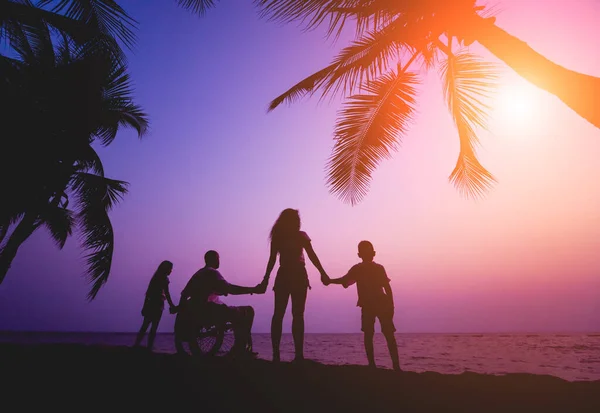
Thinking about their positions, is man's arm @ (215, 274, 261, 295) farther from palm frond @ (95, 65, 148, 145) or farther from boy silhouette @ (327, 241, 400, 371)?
palm frond @ (95, 65, 148, 145)

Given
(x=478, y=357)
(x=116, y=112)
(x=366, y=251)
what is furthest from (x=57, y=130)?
(x=478, y=357)

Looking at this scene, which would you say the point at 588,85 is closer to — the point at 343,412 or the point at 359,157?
the point at 343,412

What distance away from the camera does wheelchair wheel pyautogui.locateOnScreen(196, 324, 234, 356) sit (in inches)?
204

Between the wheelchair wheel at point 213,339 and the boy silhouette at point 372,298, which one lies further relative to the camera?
the wheelchair wheel at point 213,339

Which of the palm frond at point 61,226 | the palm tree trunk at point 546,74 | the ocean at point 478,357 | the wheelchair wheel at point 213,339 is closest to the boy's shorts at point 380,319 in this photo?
the wheelchair wheel at point 213,339

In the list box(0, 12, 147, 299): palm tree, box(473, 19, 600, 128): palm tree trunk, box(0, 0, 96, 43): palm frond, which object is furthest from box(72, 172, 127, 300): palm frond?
box(473, 19, 600, 128): palm tree trunk

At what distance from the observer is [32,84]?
274 inches

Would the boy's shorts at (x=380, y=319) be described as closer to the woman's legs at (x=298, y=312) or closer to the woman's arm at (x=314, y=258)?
the woman's arm at (x=314, y=258)

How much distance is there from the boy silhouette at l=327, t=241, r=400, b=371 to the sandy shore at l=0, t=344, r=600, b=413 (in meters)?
1.54

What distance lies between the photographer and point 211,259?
5281mm

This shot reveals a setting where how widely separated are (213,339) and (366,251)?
2554 millimetres

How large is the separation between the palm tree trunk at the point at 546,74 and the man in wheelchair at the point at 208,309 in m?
3.80

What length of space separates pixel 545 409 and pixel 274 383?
1.90 m

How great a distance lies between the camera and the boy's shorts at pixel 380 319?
16.5 ft
